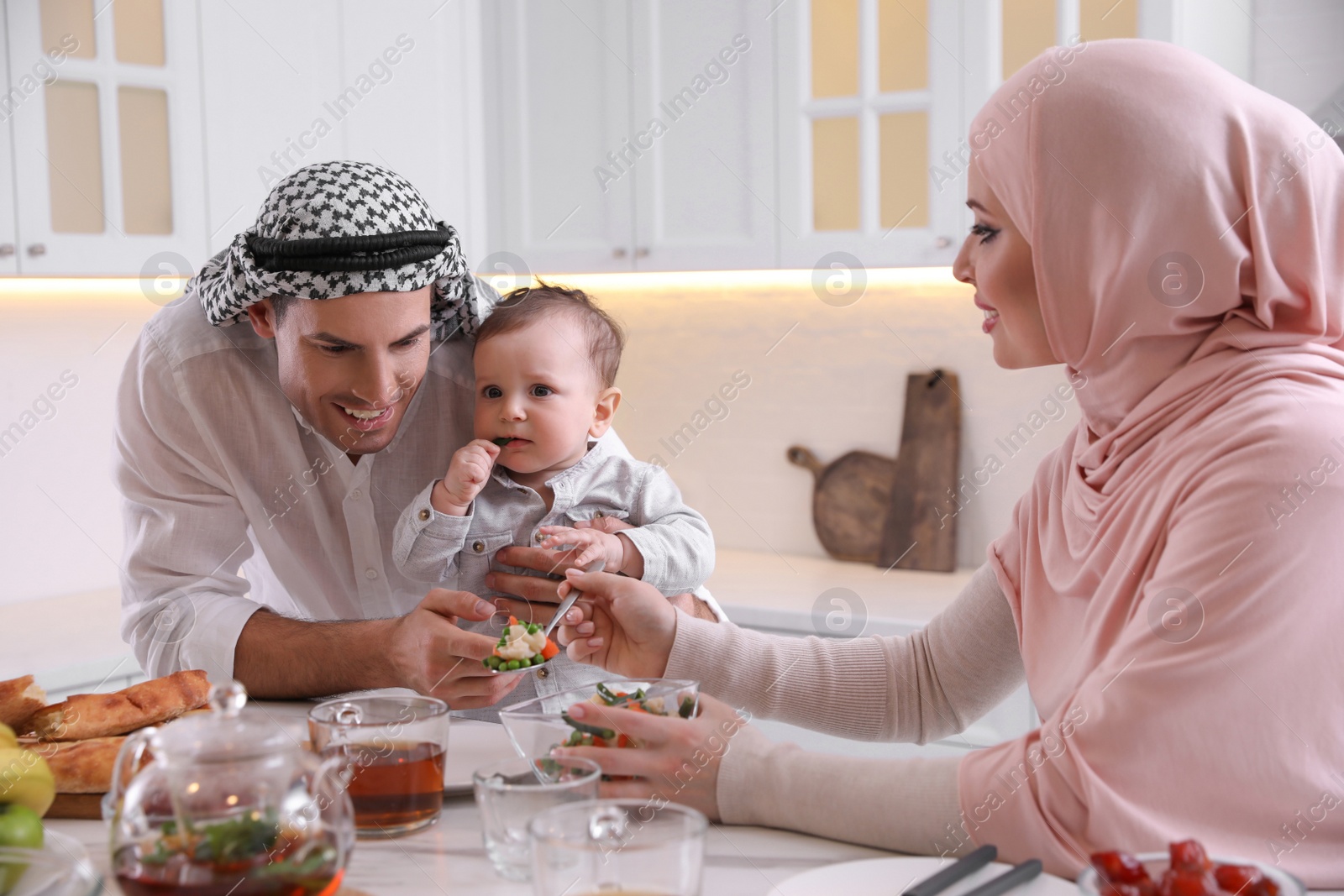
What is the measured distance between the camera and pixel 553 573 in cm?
177

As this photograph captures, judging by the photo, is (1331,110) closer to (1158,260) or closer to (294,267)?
(1158,260)

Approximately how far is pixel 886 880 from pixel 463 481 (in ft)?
3.40

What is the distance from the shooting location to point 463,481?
69.7 inches

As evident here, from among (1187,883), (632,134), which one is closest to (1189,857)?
(1187,883)

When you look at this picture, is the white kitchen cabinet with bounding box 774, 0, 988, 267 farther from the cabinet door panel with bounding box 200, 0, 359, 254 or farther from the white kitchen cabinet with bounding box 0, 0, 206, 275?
the white kitchen cabinet with bounding box 0, 0, 206, 275

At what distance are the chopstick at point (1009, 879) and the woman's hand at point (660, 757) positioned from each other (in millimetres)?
300

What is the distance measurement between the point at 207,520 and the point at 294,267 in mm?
463

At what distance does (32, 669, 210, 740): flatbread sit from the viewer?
46.9 inches

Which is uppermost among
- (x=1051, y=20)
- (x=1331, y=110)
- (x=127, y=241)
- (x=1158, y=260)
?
(x=1051, y=20)

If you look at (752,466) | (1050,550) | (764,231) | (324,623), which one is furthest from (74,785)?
(752,466)

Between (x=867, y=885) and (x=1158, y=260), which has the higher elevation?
(x=1158, y=260)

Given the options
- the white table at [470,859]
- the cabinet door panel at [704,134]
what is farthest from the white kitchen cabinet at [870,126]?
the white table at [470,859]

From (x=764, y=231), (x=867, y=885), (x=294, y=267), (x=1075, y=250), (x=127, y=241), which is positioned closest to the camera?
(x=867, y=885)

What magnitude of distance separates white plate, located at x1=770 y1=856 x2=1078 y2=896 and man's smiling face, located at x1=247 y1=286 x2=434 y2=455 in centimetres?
105
